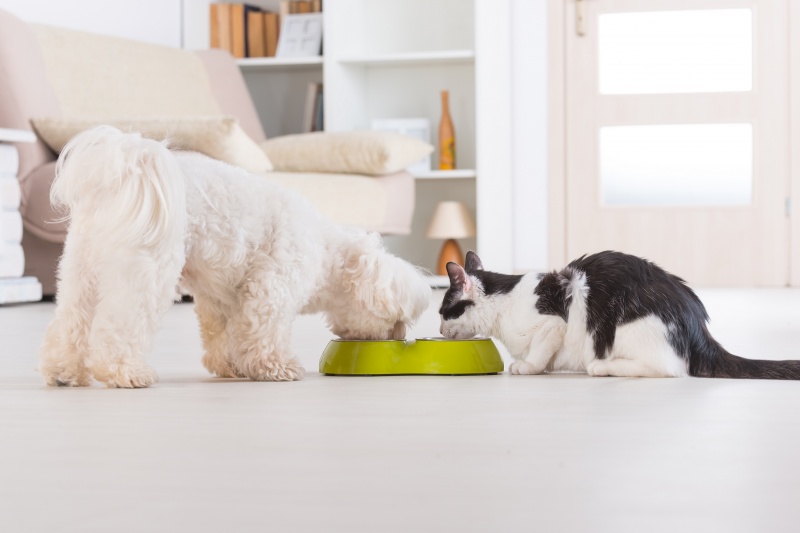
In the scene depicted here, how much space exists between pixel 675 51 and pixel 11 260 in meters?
3.44

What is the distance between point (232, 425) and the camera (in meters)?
1.36

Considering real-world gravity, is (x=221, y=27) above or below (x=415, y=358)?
above

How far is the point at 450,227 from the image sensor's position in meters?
5.52

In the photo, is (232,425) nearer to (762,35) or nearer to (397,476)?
(397,476)

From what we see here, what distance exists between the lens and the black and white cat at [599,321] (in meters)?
1.87

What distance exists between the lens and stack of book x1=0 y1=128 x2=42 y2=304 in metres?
3.88

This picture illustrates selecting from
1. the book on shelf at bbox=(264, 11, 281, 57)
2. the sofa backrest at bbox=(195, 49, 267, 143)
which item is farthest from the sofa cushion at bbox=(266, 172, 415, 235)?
the book on shelf at bbox=(264, 11, 281, 57)

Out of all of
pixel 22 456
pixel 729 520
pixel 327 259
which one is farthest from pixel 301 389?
pixel 729 520

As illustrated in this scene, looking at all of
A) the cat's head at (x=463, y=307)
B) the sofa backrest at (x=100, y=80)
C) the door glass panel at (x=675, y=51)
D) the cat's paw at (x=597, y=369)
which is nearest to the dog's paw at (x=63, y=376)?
the cat's head at (x=463, y=307)

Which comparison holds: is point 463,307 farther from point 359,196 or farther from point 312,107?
point 312,107

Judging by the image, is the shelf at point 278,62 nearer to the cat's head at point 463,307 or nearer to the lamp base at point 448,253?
the lamp base at point 448,253

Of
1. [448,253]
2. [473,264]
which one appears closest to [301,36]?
[448,253]

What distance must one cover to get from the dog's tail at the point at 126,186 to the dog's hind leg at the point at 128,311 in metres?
0.04

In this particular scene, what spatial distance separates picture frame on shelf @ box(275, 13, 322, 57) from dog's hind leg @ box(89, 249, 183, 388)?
13.7ft
